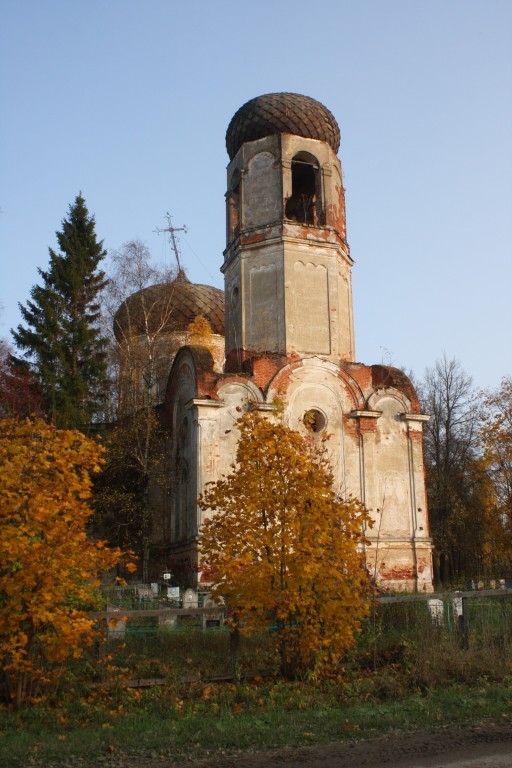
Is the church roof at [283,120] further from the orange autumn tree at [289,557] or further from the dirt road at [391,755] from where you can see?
the dirt road at [391,755]

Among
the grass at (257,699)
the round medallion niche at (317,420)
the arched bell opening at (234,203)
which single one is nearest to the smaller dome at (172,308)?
the arched bell opening at (234,203)

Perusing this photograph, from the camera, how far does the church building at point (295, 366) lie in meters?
20.2

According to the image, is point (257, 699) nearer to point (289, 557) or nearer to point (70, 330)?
point (289, 557)

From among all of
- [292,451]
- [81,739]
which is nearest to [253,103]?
[292,451]

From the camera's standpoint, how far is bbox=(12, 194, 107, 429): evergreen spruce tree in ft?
81.3

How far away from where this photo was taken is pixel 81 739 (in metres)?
7.23

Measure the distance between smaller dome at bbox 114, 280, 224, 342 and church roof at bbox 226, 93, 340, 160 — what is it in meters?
7.31

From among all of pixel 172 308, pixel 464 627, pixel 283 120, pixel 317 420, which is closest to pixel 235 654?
pixel 464 627

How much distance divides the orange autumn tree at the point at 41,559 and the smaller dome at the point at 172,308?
1934cm

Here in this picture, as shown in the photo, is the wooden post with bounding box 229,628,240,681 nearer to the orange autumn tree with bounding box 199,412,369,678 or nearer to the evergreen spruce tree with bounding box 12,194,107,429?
the orange autumn tree with bounding box 199,412,369,678

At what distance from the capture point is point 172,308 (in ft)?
96.3

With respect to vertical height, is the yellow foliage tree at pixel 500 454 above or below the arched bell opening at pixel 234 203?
below

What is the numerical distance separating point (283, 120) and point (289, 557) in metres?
16.8

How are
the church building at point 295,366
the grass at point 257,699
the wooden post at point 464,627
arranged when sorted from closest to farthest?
1. the grass at point 257,699
2. the wooden post at point 464,627
3. the church building at point 295,366
